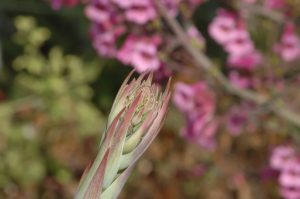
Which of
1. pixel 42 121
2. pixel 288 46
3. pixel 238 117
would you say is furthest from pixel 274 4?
pixel 42 121

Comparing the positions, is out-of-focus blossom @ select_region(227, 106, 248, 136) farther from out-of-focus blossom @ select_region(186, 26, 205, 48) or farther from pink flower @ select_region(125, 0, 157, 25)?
pink flower @ select_region(125, 0, 157, 25)

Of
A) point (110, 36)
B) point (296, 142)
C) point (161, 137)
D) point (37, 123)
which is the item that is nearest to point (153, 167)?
point (161, 137)

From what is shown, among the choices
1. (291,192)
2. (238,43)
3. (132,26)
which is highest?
(132,26)

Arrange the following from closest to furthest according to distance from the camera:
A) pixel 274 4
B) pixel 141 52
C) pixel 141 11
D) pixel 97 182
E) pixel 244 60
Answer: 1. pixel 97 182
2. pixel 141 11
3. pixel 141 52
4. pixel 244 60
5. pixel 274 4

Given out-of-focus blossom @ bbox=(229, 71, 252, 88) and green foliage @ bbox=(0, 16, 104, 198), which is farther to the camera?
green foliage @ bbox=(0, 16, 104, 198)

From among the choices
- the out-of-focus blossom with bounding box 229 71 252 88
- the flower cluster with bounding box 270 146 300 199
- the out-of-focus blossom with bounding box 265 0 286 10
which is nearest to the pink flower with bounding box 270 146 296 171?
the flower cluster with bounding box 270 146 300 199

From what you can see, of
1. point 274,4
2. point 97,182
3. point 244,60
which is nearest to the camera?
point 97,182

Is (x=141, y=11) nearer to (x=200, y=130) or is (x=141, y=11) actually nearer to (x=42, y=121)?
(x=200, y=130)
